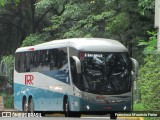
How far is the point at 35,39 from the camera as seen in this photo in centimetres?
2195

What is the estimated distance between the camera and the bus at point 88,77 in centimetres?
1638

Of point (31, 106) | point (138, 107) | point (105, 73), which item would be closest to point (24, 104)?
point (31, 106)

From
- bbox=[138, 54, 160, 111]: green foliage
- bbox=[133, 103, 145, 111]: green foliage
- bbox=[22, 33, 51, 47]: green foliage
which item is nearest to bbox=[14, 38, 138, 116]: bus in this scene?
bbox=[133, 103, 145, 111]: green foliage

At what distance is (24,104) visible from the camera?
63.5 feet

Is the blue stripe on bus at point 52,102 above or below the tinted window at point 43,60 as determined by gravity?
below

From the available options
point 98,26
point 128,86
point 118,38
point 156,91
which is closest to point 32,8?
point 98,26

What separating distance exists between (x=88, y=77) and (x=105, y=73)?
0.62 m

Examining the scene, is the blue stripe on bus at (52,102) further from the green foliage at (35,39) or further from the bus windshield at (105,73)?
the green foliage at (35,39)

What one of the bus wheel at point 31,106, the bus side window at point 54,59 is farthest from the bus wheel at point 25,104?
the bus side window at point 54,59

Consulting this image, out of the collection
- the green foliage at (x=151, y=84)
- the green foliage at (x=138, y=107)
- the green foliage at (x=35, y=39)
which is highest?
the green foliage at (x=35, y=39)

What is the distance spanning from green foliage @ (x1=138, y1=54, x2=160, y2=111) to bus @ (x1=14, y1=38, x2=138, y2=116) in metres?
1.83

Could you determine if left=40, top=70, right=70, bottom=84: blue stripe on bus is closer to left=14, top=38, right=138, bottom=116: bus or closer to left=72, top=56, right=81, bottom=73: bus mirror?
left=14, top=38, right=138, bottom=116: bus

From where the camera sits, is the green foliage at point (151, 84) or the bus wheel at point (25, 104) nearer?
the green foliage at point (151, 84)

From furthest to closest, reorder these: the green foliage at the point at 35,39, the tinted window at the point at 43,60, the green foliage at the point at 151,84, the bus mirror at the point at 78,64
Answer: the green foliage at the point at 35,39 < the tinted window at the point at 43,60 < the bus mirror at the point at 78,64 < the green foliage at the point at 151,84
